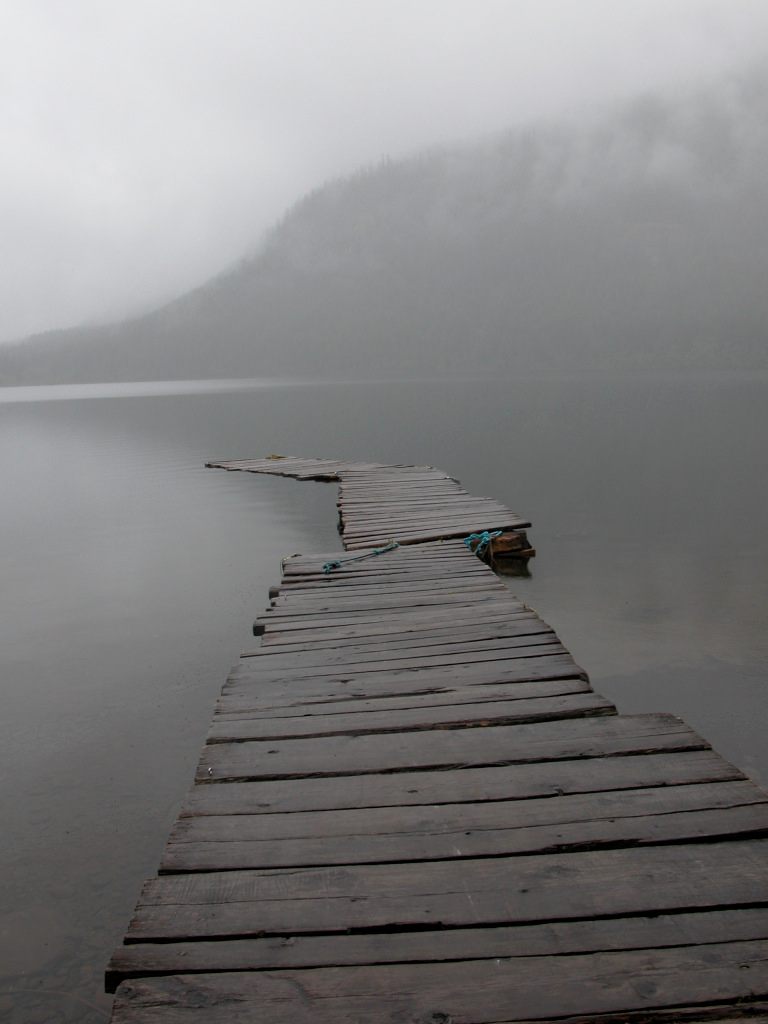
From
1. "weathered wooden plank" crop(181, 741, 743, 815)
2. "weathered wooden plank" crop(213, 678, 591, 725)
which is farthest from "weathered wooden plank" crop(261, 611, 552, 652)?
"weathered wooden plank" crop(181, 741, 743, 815)

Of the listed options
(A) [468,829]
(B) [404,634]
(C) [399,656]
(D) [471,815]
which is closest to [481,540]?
(B) [404,634]

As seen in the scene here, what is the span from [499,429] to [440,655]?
137ft

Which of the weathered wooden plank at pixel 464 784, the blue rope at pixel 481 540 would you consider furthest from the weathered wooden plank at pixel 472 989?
the blue rope at pixel 481 540

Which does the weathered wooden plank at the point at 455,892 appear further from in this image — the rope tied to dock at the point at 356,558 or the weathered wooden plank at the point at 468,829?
the rope tied to dock at the point at 356,558

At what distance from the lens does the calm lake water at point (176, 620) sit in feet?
17.1

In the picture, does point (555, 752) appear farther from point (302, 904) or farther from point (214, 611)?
point (214, 611)

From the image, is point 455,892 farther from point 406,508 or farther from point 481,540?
point 406,508

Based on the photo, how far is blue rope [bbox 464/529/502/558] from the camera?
12.6 metres

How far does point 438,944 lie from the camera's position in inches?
119

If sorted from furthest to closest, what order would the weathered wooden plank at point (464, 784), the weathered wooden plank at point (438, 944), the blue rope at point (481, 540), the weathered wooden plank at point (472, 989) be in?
1. the blue rope at point (481, 540)
2. the weathered wooden plank at point (464, 784)
3. the weathered wooden plank at point (438, 944)
4. the weathered wooden plank at point (472, 989)

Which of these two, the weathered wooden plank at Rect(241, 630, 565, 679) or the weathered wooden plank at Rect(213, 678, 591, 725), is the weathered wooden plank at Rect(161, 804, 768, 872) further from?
the weathered wooden plank at Rect(241, 630, 565, 679)

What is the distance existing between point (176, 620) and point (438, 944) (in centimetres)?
860

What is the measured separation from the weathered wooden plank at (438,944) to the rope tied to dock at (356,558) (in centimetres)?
683

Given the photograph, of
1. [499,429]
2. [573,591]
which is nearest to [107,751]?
[573,591]
